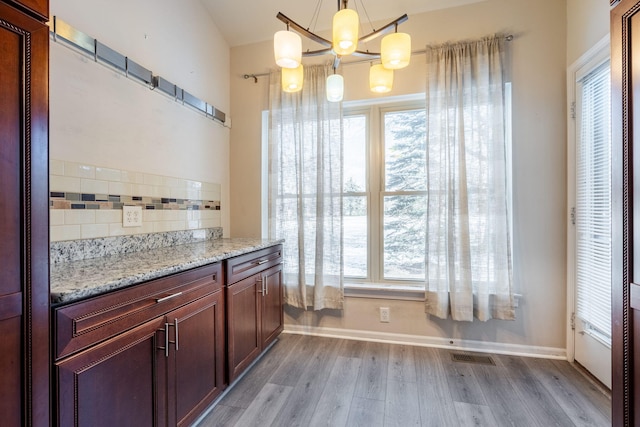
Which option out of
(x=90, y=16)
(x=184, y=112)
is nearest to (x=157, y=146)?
(x=184, y=112)

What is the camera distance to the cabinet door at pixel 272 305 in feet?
7.66

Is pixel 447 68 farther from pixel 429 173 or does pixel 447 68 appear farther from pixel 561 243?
pixel 561 243

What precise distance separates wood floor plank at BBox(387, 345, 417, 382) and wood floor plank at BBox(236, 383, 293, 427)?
2.47 ft

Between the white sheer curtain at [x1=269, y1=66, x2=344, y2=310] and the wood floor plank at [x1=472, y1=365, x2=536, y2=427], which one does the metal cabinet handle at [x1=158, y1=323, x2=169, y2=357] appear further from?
the wood floor plank at [x1=472, y1=365, x2=536, y2=427]

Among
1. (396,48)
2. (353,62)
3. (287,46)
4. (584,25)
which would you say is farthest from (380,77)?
(584,25)

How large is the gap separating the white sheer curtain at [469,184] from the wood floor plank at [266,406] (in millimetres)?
1356

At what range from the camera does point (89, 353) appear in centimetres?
104

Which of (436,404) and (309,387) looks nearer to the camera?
(436,404)

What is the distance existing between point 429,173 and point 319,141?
0.97 metres

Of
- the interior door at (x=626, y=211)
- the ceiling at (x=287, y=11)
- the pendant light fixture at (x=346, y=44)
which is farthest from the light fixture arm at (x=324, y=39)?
the ceiling at (x=287, y=11)

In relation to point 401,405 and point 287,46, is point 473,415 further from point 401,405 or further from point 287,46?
point 287,46

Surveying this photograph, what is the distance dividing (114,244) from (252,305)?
948mm

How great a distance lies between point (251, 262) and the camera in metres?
2.14

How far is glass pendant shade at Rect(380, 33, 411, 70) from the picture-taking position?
1440 mm
